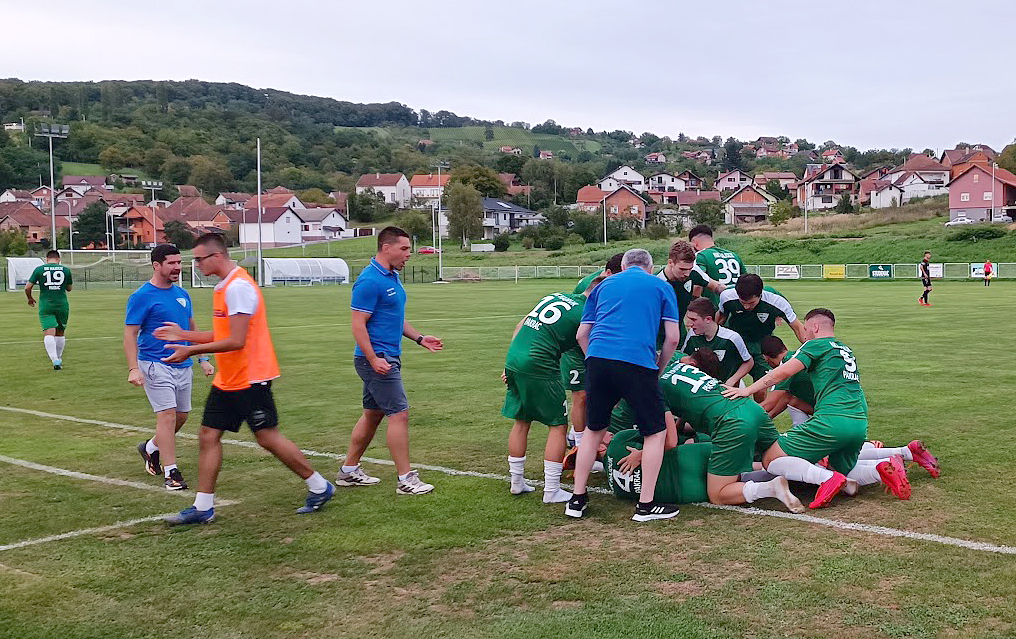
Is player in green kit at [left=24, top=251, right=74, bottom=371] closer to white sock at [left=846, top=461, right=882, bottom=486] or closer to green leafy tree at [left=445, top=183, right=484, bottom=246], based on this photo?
white sock at [left=846, top=461, right=882, bottom=486]

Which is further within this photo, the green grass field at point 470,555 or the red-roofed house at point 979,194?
the red-roofed house at point 979,194

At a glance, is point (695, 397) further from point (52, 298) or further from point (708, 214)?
point (708, 214)

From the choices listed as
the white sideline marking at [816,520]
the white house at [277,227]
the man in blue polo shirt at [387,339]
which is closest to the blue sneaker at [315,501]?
the man in blue polo shirt at [387,339]

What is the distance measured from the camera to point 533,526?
6.44 meters

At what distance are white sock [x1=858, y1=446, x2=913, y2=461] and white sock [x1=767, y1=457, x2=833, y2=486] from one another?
77 cm

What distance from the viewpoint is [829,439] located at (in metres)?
6.80

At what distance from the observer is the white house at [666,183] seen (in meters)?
174

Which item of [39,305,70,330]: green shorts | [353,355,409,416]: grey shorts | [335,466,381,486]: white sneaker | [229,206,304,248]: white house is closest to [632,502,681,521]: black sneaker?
[353,355,409,416]: grey shorts

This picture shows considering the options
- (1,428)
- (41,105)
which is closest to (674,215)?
(1,428)

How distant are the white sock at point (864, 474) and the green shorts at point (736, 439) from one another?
869mm

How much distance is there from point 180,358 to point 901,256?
65028mm

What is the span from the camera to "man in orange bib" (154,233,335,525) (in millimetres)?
6613

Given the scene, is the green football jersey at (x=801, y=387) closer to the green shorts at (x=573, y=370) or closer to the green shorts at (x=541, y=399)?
the green shorts at (x=573, y=370)

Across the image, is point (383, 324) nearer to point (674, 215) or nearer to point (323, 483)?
point (323, 483)
